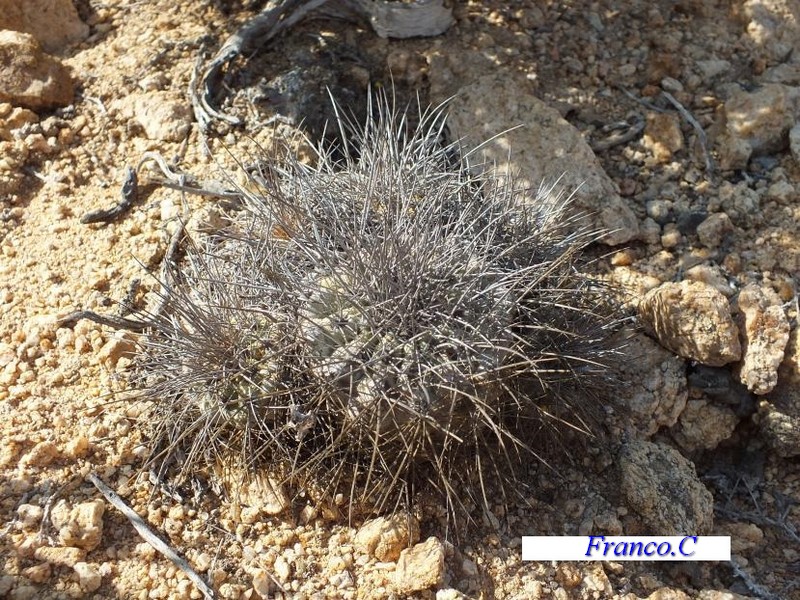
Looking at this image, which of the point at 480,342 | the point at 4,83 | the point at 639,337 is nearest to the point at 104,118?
the point at 4,83

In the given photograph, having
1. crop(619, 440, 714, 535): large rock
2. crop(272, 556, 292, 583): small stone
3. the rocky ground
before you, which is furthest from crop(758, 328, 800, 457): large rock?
crop(272, 556, 292, 583): small stone

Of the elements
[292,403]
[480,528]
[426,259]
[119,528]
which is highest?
[426,259]

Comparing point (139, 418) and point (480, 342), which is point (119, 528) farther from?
point (480, 342)

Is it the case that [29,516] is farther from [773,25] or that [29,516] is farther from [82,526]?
[773,25]

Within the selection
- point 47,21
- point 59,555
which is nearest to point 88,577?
point 59,555

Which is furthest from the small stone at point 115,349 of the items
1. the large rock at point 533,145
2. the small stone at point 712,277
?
the small stone at point 712,277

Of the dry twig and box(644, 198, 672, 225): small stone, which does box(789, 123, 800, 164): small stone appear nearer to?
box(644, 198, 672, 225): small stone
